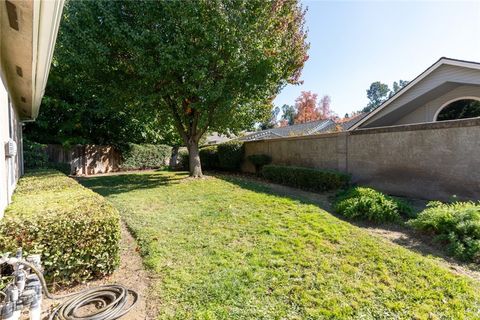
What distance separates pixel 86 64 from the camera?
8688 mm

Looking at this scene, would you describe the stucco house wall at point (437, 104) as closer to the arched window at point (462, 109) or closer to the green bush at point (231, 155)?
the arched window at point (462, 109)

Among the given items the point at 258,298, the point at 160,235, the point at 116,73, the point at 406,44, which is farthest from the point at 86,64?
the point at 406,44

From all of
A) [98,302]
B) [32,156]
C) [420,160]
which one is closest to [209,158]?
[32,156]

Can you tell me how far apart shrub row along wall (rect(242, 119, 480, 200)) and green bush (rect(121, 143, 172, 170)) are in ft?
39.3

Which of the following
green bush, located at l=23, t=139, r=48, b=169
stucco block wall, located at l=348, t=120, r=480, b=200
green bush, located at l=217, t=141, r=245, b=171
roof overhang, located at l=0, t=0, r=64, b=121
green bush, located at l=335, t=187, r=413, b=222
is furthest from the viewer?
green bush, located at l=217, t=141, r=245, b=171

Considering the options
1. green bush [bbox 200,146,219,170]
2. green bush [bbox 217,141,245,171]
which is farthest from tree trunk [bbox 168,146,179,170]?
green bush [bbox 217,141,245,171]

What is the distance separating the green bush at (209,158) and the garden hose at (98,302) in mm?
12968

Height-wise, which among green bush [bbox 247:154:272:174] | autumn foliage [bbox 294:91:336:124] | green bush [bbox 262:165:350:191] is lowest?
green bush [bbox 262:165:350:191]

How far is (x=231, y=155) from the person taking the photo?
14.8 meters

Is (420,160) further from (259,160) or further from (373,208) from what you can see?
(259,160)

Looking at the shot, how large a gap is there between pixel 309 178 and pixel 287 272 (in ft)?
19.4

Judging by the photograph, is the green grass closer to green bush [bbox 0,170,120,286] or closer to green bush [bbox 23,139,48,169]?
green bush [bbox 0,170,120,286]

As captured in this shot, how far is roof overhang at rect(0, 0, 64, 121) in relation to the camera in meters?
2.79

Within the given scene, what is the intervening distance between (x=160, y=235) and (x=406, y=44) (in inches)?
431
